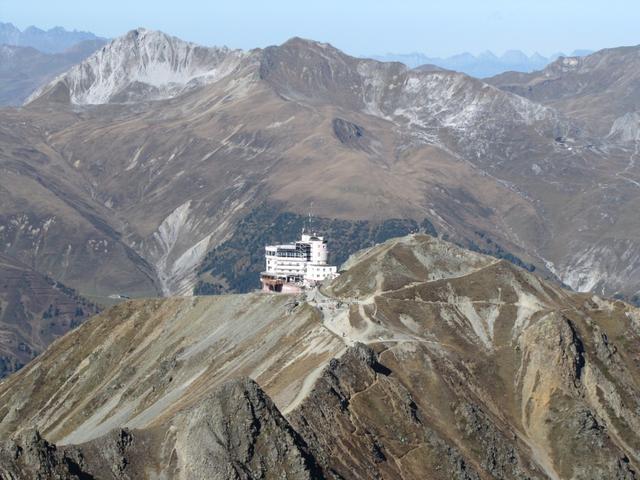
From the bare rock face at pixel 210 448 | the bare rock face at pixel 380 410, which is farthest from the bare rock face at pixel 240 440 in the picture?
the bare rock face at pixel 380 410

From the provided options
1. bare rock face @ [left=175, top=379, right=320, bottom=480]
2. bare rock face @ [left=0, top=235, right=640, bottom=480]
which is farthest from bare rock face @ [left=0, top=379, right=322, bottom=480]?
bare rock face @ [left=0, top=235, right=640, bottom=480]

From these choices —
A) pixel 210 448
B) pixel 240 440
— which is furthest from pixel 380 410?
pixel 210 448

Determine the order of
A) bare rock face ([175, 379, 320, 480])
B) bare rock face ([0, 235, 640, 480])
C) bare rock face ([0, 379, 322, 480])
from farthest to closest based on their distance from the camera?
bare rock face ([0, 235, 640, 480]) < bare rock face ([175, 379, 320, 480]) < bare rock face ([0, 379, 322, 480])

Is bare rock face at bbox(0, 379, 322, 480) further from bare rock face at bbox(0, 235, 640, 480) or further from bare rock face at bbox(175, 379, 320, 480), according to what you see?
bare rock face at bbox(0, 235, 640, 480)

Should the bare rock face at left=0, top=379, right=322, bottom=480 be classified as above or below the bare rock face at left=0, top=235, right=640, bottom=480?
above

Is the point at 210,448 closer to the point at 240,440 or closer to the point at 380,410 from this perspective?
the point at 240,440

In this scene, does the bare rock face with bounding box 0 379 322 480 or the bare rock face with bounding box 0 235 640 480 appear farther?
the bare rock face with bounding box 0 235 640 480

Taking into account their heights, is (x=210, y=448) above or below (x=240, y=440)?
above

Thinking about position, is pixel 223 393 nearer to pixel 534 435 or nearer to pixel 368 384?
pixel 368 384

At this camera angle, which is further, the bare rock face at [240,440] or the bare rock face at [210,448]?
the bare rock face at [240,440]

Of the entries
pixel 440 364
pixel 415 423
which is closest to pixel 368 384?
pixel 415 423

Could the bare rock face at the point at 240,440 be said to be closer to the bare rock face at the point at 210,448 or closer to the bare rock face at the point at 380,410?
the bare rock face at the point at 210,448
